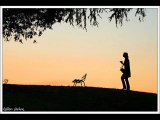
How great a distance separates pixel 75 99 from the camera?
18141 millimetres

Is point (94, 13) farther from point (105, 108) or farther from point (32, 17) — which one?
point (105, 108)

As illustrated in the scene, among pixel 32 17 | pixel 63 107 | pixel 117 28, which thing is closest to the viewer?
pixel 63 107

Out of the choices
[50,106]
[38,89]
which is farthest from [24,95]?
[50,106]

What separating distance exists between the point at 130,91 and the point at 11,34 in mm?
5707

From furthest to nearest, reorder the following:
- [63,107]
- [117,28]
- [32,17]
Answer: [32,17]
[117,28]
[63,107]

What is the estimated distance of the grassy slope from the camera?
17188mm

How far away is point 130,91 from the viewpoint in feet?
64.3

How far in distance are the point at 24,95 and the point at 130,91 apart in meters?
4.47

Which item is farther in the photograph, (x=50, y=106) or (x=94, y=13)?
(x=94, y=13)

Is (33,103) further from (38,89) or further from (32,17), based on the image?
(32,17)

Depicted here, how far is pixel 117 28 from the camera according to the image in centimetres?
1833

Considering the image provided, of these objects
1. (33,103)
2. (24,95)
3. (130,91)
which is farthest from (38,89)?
(130,91)

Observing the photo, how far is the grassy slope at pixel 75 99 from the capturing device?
17188 mm

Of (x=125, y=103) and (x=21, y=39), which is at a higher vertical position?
(x=21, y=39)
